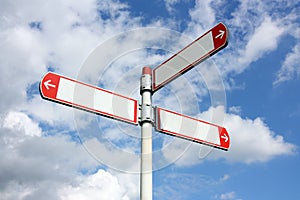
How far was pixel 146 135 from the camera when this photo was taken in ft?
12.1

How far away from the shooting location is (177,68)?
13.6 feet

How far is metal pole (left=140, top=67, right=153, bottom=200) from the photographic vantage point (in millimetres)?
3420

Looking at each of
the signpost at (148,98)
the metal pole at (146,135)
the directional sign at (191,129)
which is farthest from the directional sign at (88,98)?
the directional sign at (191,129)

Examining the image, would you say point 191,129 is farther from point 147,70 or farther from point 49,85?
point 49,85

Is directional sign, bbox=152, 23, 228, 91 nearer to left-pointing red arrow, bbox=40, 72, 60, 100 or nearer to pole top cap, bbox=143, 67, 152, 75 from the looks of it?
pole top cap, bbox=143, 67, 152, 75

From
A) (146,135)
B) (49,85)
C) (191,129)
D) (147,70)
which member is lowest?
(146,135)

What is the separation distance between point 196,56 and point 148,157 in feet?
4.30

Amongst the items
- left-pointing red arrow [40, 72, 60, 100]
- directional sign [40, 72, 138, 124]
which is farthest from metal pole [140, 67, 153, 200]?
left-pointing red arrow [40, 72, 60, 100]

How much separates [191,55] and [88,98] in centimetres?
127

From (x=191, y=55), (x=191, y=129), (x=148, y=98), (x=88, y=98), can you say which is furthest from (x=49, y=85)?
(x=191, y=129)

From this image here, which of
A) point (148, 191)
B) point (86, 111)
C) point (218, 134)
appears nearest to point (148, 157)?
point (148, 191)

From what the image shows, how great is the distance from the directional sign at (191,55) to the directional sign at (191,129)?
1.23 ft

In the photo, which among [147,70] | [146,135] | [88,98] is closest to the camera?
[146,135]

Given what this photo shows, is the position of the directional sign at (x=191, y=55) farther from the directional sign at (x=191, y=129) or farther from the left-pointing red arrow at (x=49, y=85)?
the left-pointing red arrow at (x=49, y=85)
